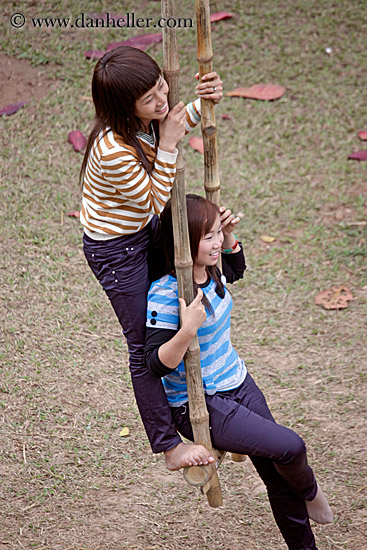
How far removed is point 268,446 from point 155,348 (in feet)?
1.61

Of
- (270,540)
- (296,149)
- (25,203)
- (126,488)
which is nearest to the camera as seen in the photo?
(270,540)

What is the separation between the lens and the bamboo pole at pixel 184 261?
193 cm

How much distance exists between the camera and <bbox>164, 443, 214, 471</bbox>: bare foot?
2.22 meters

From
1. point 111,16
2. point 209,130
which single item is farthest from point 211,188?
point 111,16

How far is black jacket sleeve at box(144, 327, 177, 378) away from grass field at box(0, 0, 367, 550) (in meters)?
1.24

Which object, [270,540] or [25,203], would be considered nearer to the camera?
[270,540]

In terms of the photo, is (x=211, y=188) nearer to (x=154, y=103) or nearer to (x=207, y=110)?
(x=207, y=110)

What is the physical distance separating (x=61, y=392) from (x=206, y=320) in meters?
1.77

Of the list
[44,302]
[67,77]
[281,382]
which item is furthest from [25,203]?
[281,382]

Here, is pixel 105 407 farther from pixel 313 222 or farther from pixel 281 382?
pixel 313 222

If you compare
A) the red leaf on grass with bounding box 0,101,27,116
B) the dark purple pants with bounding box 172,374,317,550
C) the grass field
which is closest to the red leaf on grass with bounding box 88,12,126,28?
the grass field

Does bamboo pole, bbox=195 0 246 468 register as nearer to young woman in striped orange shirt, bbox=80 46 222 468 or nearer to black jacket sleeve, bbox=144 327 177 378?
young woman in striped orange shirt, bbox=80 46 222 468

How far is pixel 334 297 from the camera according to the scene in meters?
4.51

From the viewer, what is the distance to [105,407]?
374cm
